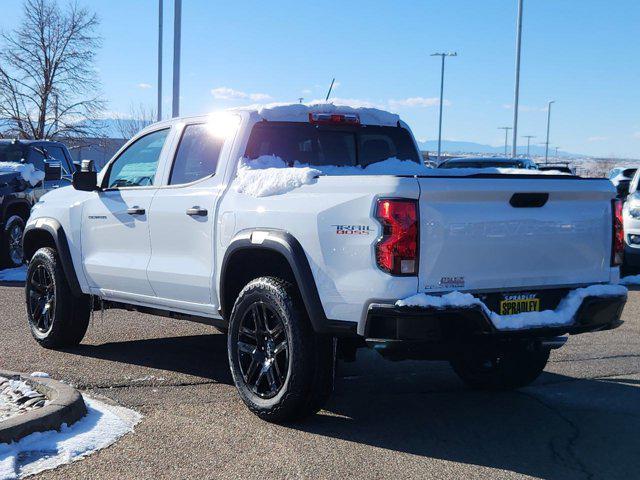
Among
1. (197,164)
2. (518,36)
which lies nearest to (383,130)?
(197,164)

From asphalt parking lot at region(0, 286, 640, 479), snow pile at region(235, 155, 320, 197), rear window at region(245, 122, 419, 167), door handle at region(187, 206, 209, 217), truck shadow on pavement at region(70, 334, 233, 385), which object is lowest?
truck shadow on pavement at region(70, 334, 233, 385)

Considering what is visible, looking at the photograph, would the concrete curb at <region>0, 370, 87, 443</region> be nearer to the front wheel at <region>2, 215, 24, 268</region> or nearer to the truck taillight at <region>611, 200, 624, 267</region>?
the truck taillight at <region>611, 200, 624, 267</region>

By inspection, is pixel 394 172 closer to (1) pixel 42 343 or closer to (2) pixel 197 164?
(2) pixel 197 164

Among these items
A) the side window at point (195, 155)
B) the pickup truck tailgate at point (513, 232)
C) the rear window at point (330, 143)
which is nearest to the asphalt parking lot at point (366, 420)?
the pickup truck tailgate at point (513, 232)

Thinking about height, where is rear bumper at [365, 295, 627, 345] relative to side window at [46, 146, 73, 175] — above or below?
below

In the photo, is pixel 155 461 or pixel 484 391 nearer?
pixel 155 461

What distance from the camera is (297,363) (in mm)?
5297

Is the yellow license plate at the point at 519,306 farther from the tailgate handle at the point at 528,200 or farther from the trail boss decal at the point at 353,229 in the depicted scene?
the trail boss decal at the point at 353,229

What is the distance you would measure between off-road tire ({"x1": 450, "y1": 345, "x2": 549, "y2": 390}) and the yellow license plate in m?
1.22

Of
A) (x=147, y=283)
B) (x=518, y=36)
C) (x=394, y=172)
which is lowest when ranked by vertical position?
(x=147, y=283)

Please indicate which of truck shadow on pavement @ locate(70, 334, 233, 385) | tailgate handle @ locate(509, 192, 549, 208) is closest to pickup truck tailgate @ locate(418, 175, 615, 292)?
tailgate handle @ locate(509, 192, 549, 208)

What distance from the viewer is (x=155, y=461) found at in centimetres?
477

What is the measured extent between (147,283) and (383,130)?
2.14 m

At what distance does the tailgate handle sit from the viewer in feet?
17.1
